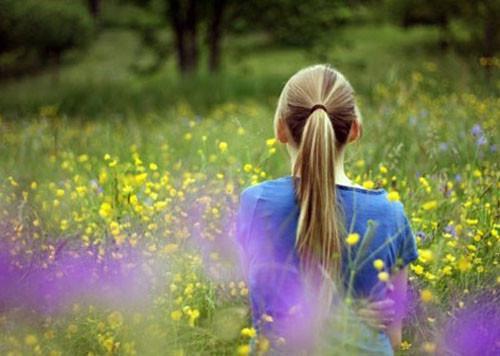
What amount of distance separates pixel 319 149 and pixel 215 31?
13739 millimetres

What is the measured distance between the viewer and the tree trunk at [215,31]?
616 inches

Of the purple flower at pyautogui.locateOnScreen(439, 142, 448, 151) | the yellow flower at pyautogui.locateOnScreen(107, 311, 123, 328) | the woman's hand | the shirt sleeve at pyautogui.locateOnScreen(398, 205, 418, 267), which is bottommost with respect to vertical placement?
the yellow flower at pyautogui.locateOnScreen(107, 311, 123, 328)

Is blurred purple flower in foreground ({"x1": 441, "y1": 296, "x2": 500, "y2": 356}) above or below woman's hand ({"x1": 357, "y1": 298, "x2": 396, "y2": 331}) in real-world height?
below

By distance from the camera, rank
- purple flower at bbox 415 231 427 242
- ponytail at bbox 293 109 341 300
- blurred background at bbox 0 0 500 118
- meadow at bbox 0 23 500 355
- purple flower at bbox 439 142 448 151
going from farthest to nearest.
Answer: blurred background at bbox 0 0 500 118 → purple flower at bbox 439 142 448 151 → purple flower at bbox 415 231 427 242 → meadow at bbox 0 23 500 355 → ponytail at bbox 293 109 341 300

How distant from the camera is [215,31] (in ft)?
51.8

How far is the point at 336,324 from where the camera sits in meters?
2.37

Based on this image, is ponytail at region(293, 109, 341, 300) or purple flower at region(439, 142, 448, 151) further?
purple flower at region(439, 142, 448, 151)

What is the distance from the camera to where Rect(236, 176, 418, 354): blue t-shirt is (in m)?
2.45

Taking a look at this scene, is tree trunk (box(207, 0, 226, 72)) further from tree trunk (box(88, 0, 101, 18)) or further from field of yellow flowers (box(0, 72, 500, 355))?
tree trunk (box(88, 0, 101, 18))

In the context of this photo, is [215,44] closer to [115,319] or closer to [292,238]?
[115,319]

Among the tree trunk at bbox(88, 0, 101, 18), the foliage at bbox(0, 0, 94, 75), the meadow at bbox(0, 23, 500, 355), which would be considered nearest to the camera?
the meadow at bbox(0, 23, 500, 355)

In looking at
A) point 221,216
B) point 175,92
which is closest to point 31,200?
point 221,216

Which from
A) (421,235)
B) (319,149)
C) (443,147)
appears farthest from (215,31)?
(319,149)

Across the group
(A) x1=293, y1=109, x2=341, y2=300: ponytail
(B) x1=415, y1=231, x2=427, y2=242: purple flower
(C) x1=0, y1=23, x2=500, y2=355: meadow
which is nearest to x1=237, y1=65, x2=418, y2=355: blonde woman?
(A) x1=293, y1=109, x2=341, y2=300: ponytail
